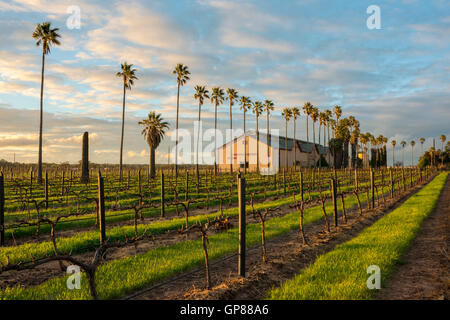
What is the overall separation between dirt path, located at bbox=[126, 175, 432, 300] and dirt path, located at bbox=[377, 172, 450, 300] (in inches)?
95.9

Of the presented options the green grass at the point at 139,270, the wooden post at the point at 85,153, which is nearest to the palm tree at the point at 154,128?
the wooden post at the point at 85,153

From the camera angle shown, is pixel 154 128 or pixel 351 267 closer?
pixel 351 267

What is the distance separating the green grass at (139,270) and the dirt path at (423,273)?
5.11 metres

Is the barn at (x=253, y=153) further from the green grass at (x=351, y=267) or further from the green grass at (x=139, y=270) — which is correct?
the green grass at (x=139, y=270)

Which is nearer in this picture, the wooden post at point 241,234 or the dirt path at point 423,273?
the dirt path at point 423,273

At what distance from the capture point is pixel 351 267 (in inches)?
336

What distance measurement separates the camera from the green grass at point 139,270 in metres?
7.10

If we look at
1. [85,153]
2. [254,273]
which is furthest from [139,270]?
[85,153]

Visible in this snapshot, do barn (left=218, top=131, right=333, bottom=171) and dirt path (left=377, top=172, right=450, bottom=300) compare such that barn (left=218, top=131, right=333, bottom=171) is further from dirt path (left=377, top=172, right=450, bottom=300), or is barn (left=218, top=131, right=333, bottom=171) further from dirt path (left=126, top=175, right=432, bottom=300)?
dirt path (left=126, top=175, right=432, bottom=300)

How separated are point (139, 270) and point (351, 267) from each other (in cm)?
594

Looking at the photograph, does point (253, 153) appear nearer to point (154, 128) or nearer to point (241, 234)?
point (154, 128)

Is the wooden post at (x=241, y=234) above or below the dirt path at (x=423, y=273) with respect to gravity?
above
